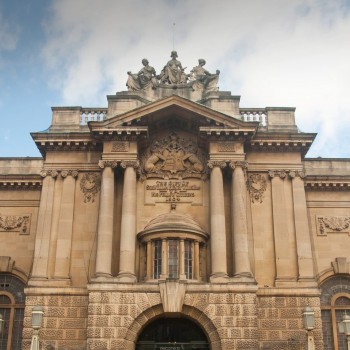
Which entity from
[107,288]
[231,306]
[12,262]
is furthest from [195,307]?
[12,262]

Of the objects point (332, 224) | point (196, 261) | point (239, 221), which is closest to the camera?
point (196, 261)

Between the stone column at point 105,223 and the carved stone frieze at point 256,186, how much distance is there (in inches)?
283

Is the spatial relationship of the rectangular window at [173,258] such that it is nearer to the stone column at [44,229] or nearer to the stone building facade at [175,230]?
the stone building facade at [175,230]

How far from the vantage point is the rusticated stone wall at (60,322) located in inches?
1021

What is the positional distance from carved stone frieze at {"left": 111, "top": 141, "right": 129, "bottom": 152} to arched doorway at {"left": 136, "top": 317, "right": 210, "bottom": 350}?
8735mm

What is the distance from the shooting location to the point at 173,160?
29.7m

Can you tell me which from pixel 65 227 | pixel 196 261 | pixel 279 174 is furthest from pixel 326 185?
pixel 65 227

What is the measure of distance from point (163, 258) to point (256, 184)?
6511 millimetres

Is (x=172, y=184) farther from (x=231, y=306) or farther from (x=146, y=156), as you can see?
(x=231, y=306)

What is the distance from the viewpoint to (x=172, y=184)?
29219 mm

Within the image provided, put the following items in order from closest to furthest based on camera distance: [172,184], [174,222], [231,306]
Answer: [231,306]
[174,222]
[172,184]

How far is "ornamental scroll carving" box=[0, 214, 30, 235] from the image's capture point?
31.3m

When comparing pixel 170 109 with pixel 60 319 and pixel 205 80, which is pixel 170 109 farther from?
pixel 60 319

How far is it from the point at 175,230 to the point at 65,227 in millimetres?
5695
